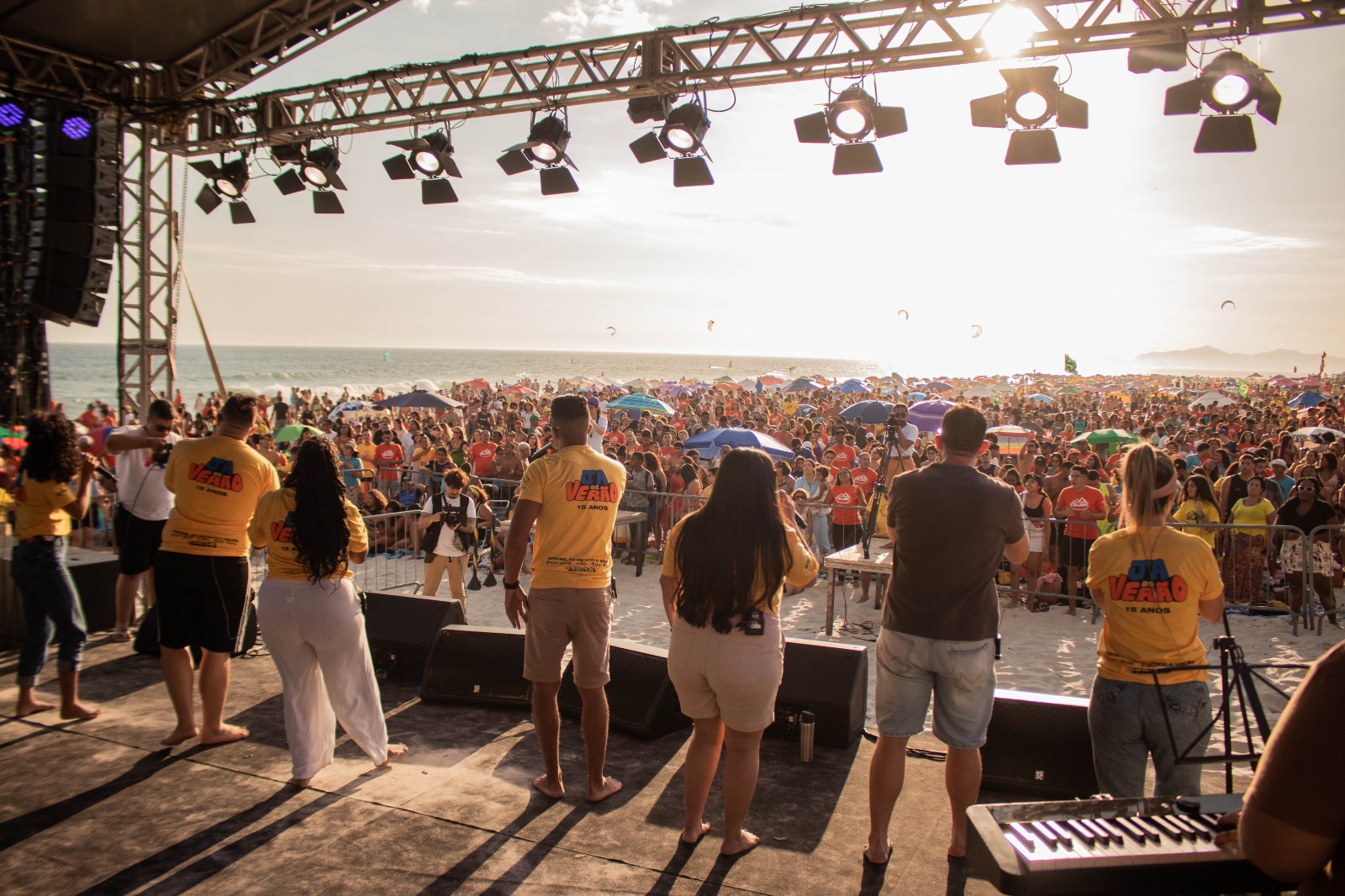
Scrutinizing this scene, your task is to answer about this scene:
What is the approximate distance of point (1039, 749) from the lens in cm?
409

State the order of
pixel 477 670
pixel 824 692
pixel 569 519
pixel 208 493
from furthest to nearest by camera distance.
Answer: pixel 477 670, pixel 824 692, pixel 208 493, pixel 569 519

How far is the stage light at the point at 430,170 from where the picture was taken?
31.6 ft

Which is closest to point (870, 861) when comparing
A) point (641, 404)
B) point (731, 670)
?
point (731, 670)

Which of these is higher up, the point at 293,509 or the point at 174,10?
the point at 174,10

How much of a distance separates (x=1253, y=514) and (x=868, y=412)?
8.43 metres

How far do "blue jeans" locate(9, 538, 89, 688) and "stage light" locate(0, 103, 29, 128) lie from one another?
7.69 meters

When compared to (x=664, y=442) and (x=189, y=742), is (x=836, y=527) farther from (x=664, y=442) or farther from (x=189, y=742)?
(x=189, y=742)

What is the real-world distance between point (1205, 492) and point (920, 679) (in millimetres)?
6660

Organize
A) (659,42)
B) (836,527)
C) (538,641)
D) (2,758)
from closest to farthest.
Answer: (538,641) < (2,758) < (659,42) < (836,527)

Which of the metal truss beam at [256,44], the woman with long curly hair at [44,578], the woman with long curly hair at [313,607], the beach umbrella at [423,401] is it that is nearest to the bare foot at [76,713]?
the woman with long curly hair at [44,578]

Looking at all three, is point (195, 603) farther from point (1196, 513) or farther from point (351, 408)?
point (351, 408)

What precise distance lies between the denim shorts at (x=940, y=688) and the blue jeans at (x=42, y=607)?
4524 mm

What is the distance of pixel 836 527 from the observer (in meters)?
10.4

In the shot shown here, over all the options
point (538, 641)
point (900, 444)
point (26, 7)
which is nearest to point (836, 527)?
point (900, 444)
